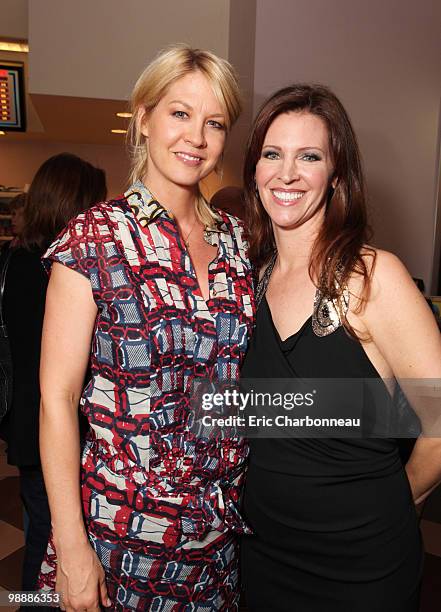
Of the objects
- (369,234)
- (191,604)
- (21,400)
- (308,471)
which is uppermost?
(369,234)

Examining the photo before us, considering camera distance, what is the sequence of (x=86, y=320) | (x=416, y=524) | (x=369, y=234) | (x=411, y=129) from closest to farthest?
1. (x=86, y=320)
2. (x=416, y=524)
3. (x=369, y=234)
4. (x=411, y=129)

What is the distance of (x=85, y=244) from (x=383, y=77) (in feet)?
7.06

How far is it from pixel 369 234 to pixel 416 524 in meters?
0.67

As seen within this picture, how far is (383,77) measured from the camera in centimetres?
271

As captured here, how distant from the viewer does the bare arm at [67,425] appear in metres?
1.10

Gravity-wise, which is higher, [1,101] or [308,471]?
[1,101]

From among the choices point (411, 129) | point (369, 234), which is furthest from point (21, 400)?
point (411, 129)

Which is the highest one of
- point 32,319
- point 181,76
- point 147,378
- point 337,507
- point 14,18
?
point 14,18

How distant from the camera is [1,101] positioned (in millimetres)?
4383

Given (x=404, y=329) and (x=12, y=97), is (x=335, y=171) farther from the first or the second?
(x=12, y=97)

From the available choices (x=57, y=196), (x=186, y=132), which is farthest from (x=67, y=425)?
(x=57, y=196)

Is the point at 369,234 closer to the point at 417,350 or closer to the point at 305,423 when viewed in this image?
the point at 417,350

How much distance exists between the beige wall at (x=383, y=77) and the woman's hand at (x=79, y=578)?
2.12 metres

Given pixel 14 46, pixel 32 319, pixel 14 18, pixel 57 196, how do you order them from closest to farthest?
pixel 32 319 → pixel 57 196 → pixel 14 18 → pixel 14 46
